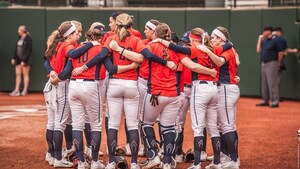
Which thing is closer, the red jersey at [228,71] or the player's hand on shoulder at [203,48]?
the player's hand on shoulder at [203,48]

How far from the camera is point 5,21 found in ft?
70.4

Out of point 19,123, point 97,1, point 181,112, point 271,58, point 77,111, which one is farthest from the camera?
point 97,1

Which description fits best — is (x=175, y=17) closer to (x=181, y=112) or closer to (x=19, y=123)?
(x=19, y=123)

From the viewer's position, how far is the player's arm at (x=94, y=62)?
29.5 ft

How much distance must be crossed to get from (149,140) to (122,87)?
3.20 feet

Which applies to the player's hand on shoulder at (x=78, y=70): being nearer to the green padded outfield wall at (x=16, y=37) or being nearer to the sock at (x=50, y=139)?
the sock at (x=50, y=139)

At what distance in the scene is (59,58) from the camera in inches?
383

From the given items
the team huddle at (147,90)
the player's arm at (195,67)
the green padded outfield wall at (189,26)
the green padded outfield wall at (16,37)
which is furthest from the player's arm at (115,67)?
the green padded outfield wall at (16,37)

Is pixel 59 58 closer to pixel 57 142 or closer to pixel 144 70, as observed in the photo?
pixel 57 142

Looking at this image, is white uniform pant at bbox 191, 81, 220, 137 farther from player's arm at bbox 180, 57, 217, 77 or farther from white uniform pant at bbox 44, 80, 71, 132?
white uniform pant at bbox 44, 80, 71, 132

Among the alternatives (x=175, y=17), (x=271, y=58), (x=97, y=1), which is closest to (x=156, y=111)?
(x=271, y=58)

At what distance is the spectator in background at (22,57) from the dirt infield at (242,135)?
1.62 meters

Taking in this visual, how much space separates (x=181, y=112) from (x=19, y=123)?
16.5 feet

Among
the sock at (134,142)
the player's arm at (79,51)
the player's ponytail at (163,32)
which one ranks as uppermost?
the player's ponytail at (163,32)
